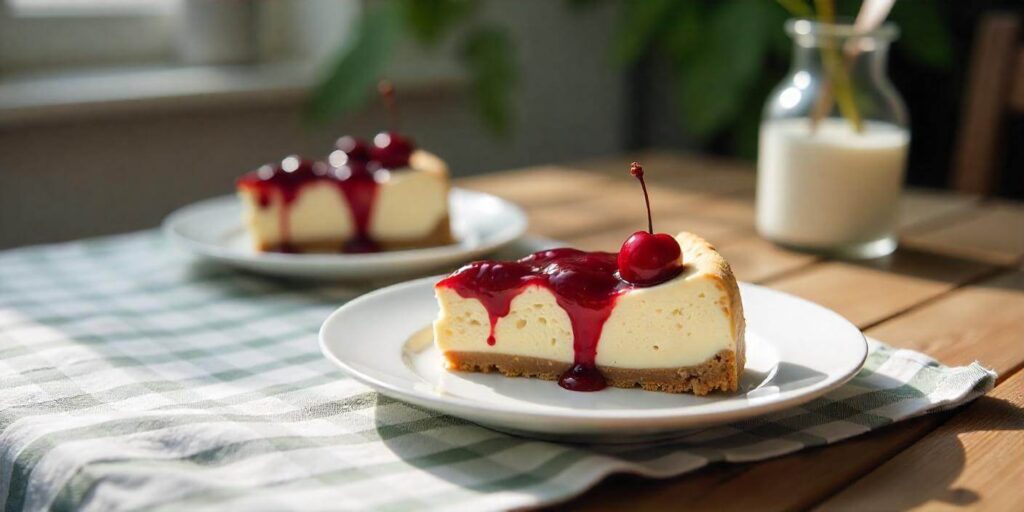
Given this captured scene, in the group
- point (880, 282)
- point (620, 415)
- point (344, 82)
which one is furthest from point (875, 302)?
point (344, 82)

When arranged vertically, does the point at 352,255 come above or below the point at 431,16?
below

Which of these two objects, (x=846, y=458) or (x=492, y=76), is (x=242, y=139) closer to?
(x=492, y=76)

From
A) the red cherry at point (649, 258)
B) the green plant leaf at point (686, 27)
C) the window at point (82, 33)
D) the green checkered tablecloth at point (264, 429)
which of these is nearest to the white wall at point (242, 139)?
the window at point (82, 33)

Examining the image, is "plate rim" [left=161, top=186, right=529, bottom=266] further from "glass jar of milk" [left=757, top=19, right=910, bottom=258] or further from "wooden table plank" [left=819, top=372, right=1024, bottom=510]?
"wooden table plank" [left=819, top=372, right=1024, bottom=510]

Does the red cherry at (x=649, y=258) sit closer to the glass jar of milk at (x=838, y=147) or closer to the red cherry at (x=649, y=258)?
the red cherry at (x=649, y=258)

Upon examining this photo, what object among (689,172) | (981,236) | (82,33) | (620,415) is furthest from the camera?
(82,33)

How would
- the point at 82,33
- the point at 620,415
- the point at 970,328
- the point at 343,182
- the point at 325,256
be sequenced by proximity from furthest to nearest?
the point at 82,33 < the point at 343,182 < the point at 325,256 < the point at 970,328 < the point at 620,415
